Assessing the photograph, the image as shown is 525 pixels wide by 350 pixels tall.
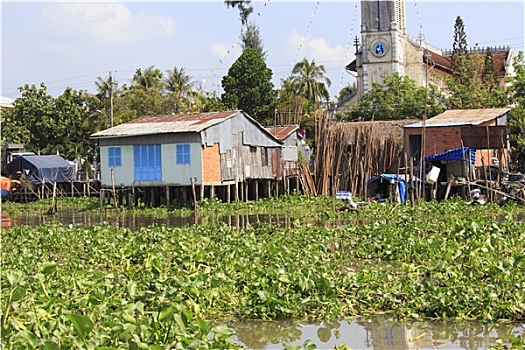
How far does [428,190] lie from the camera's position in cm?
2833

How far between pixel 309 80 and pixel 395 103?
26.1 feet

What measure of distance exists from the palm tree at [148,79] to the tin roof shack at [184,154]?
56.6ft

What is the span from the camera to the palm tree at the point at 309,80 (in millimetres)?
47625

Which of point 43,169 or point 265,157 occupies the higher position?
point 265,157

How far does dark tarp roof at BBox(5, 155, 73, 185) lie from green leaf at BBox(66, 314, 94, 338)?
106 ft

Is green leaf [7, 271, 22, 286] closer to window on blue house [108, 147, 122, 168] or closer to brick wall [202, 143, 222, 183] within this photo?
brick wall [202, 143, 222, 183]

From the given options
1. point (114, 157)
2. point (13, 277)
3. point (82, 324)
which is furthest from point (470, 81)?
point (82, 324)

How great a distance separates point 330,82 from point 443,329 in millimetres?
41620

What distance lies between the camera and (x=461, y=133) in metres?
29.1

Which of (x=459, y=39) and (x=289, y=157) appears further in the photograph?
(x=459, y=39)

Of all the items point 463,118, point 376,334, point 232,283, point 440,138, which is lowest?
point 376,334

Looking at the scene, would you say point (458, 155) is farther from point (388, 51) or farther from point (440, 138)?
point (388, 51)

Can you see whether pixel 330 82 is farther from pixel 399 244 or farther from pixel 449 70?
pixel 399 244

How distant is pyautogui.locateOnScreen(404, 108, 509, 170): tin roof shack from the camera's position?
28141 millimetres
